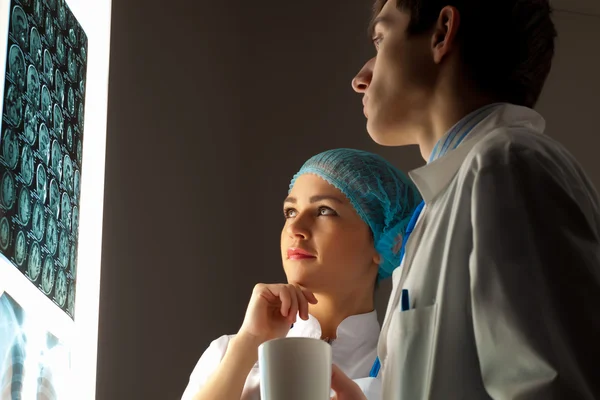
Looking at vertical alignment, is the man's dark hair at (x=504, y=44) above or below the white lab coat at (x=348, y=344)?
above

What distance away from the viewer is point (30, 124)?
149 centimetres

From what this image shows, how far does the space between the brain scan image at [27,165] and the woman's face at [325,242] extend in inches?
18.5

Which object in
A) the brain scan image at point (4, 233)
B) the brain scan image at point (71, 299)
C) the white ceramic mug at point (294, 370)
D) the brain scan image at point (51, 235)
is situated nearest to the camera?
the white ceramic mug at point (294, 370)

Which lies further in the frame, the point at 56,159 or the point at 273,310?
the point at 56,159

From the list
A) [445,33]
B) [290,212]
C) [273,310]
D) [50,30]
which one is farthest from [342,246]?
[50,30]

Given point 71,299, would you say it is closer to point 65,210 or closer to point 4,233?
point 65,210

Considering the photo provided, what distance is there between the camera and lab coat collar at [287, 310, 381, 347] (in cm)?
164

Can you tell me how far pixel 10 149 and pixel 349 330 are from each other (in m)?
0.69

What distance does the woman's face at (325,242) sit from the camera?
160 centimetres

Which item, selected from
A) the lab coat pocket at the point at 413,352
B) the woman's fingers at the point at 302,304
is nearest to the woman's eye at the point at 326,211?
the woman's fingers at the point at 302,304

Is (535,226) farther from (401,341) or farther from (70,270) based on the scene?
(70,270)

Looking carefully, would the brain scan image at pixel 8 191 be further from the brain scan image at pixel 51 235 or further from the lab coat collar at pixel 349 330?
the lab coat collar at pixel 349 330

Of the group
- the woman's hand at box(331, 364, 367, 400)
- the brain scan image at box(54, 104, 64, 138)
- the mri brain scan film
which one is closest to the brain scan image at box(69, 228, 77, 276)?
the mri brain scan film

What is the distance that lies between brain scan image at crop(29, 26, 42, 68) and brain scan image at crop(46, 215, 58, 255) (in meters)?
0.28
